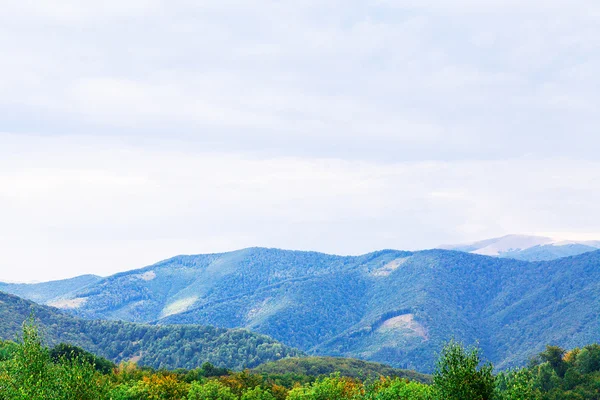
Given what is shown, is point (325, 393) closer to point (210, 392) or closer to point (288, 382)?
point (210, 392)

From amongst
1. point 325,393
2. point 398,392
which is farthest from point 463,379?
point 398,392

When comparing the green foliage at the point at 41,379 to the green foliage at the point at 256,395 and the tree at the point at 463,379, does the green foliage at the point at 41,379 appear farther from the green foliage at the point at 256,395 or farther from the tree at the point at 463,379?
the green foliage at the point at 256,395

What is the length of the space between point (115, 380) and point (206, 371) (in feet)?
127

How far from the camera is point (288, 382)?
142 m

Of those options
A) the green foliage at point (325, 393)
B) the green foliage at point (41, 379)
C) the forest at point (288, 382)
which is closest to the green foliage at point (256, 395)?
the forest at point (288, 382)

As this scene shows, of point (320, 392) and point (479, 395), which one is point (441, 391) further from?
point (320, 392)

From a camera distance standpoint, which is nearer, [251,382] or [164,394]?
[164,394]

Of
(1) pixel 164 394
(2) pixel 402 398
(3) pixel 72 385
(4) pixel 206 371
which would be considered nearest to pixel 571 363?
(2) pixel 402 398

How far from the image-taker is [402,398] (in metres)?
88.4

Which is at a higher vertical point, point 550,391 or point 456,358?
point 456,358

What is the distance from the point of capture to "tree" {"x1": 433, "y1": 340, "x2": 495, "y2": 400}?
5516 cm

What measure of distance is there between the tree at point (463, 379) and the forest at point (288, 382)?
89 mm

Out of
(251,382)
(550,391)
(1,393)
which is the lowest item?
(550,391)

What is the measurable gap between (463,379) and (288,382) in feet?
303
